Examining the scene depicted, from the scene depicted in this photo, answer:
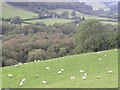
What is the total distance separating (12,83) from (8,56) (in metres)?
38.2

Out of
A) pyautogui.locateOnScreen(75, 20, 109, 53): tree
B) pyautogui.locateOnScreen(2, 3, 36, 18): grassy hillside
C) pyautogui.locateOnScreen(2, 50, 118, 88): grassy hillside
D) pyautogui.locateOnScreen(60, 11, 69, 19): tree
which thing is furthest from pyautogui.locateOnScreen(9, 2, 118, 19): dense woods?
pyautogui.locateOnScreen(2, 50, 118, 88): grassy hillside

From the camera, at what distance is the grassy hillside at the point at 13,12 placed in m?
134

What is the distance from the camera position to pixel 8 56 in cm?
5491

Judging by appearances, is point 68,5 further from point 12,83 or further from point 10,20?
point 12,83

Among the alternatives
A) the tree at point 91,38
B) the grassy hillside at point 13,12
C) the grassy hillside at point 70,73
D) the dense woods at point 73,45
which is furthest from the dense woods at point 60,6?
the grassy hillside at point 70,73

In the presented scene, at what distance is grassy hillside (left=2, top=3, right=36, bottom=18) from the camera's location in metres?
134

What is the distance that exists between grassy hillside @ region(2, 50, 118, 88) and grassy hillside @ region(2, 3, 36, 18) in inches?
4410

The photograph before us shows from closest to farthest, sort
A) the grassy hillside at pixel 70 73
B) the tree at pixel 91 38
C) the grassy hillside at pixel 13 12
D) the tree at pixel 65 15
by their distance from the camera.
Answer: the grassy hillside at pixel 70 73 → the tree at pixel 91 38 → the grassy hillside at pixel 13 12 → the tree at pixel 65 15

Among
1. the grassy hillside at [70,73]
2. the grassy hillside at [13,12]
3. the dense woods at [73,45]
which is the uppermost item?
the grassy hillside at [13,12]

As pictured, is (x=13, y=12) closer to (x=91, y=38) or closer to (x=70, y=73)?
(x=91, y=38)

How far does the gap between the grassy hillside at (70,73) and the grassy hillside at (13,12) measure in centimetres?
11201

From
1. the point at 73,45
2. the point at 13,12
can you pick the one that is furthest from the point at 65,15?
the point at 73,45

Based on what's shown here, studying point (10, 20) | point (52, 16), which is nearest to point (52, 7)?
point (52, 16)

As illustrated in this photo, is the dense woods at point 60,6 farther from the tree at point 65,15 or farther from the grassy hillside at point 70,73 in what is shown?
the grassy hillside at point 70,73
